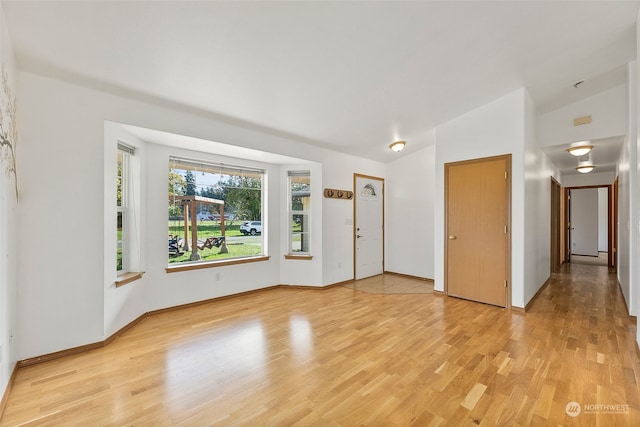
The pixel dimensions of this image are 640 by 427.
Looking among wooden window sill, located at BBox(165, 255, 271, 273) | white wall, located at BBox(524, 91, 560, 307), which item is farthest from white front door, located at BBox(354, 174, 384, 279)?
white wall, located at BBox(524, 91, 560, 307)

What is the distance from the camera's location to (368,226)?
18.8ft

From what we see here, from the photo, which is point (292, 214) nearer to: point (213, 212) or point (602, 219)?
point (213, 212)

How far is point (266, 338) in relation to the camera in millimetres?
2871

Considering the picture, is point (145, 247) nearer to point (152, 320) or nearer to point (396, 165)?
point (152, 320)

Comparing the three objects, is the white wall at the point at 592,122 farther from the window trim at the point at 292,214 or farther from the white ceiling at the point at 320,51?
the window trim at the point at 292,214

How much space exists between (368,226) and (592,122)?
3809mm

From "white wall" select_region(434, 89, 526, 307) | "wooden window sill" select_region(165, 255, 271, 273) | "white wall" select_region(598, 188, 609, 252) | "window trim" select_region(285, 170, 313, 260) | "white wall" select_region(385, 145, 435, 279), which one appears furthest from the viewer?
"white wall" select_region(598, 188, 609, 252)

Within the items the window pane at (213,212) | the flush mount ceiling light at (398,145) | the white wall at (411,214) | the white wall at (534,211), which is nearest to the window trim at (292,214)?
the window pane at (213,212)

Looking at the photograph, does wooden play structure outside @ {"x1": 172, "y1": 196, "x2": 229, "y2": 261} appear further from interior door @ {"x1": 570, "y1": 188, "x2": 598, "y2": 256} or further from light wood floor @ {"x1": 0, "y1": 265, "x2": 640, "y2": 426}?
interior door @ {"x1": 570, "y1": 188, "x2": 598, "y2": 256}
